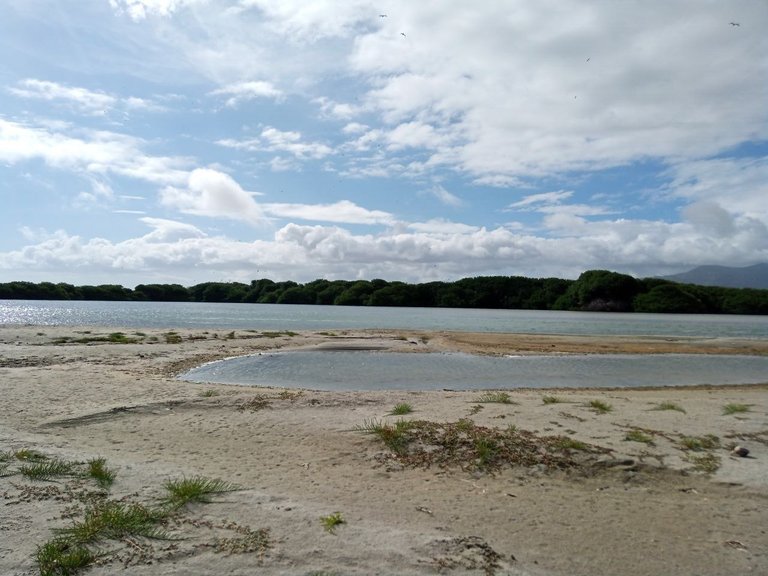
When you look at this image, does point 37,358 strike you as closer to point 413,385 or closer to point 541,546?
point 413,385

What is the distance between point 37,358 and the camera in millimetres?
25375

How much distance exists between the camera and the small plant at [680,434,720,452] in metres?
10.6

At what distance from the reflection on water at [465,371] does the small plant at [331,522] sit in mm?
13853

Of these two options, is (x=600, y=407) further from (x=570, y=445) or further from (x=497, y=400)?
(x=570, y=445)

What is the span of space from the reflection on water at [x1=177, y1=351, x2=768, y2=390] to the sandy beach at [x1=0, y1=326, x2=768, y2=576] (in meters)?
6.19

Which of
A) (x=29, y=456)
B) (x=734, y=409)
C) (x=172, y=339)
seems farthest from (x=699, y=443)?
(x=172, y=339)

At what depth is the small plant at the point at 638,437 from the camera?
1080 centimetres

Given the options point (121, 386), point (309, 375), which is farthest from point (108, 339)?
point (121, 386)

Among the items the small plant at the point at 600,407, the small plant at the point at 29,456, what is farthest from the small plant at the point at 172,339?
the small plant at the point at 600,407

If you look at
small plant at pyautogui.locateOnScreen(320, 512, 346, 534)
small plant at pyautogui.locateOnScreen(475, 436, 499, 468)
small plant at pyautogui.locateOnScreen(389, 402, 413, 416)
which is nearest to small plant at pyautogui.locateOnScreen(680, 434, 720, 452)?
small plant at pyautogui.locateOnScreen(475, 436, 499, 468)

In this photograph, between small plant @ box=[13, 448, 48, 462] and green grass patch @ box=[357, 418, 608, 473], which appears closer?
small plant @ box=[13, 448, 48, 462]

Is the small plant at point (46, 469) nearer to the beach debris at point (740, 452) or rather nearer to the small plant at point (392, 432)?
the small plant at point (392, 432)

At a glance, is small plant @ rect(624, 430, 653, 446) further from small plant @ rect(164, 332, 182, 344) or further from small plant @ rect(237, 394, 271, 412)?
small plant @ rect(164, 332, 182, 344)

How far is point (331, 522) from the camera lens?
6.77m
